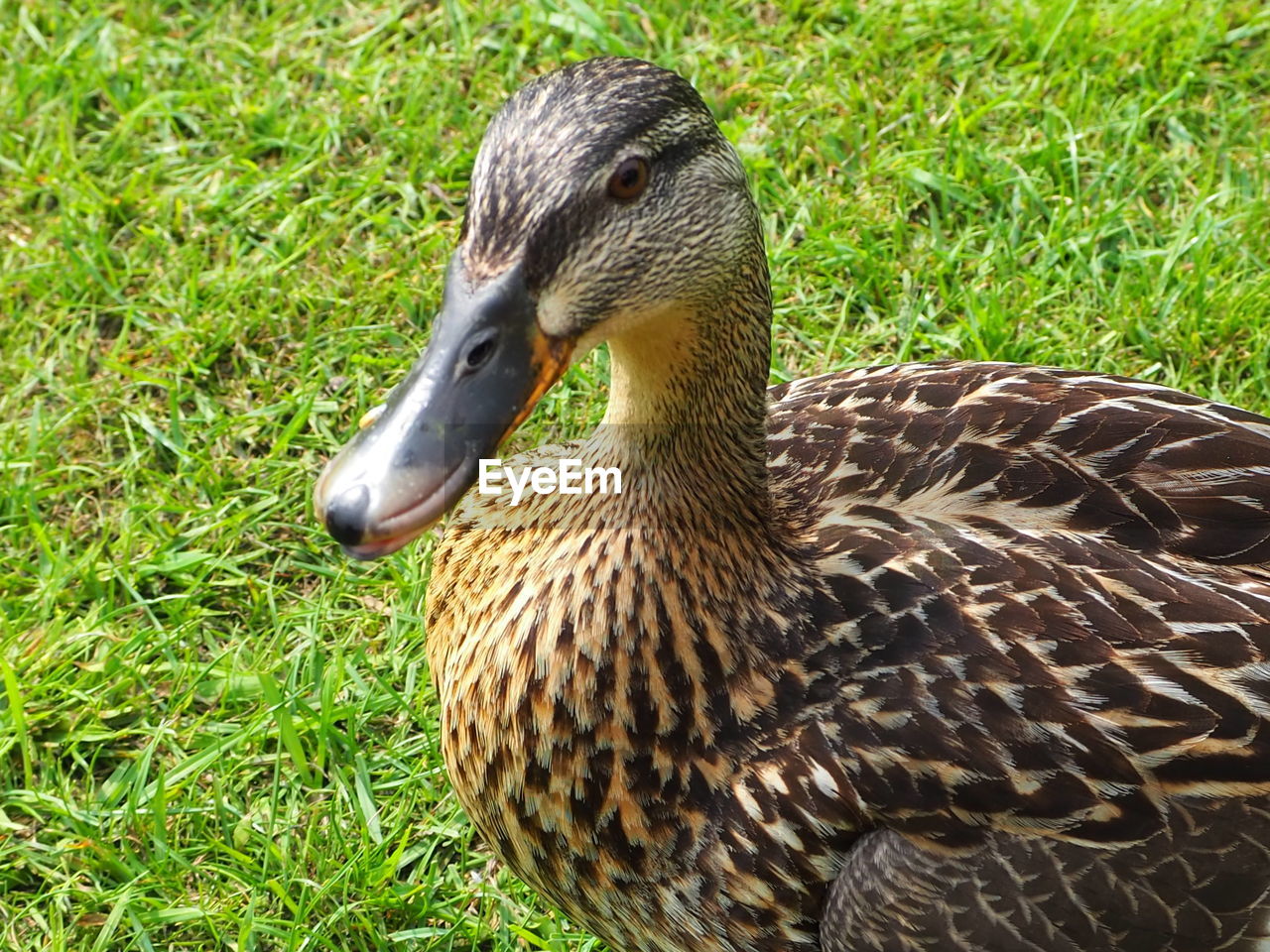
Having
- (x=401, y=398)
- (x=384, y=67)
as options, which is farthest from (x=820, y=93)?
(x=401, y=398)

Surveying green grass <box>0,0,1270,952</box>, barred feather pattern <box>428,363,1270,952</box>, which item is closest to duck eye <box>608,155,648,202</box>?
barred feather pattern <box>428,363,1270,952</box>

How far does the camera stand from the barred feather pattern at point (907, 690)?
2158 mm

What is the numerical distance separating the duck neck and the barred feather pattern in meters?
0.02

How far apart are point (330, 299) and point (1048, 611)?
233cm

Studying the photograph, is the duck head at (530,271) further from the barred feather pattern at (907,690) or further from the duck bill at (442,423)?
the barred feather pattern at (907,690)

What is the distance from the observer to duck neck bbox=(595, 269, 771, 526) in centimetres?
224

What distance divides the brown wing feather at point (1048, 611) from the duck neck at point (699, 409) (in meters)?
0.20

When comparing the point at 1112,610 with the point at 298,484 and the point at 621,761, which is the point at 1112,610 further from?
the point at 298,484

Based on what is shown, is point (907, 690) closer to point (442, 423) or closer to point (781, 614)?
point (781, 614)

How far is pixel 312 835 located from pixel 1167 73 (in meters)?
3.19

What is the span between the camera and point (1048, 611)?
88.8 inches

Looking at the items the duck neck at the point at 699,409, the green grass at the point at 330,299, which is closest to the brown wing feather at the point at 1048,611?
the duck neck at the point at 699,409

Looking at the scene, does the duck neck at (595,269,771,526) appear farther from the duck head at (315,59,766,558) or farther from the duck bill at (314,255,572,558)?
the duck bill at (314,255,572,558)

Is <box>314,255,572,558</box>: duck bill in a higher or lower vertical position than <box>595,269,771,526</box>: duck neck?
higher
